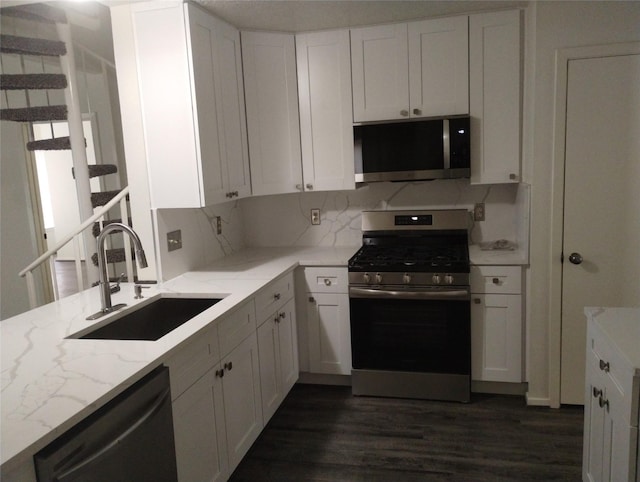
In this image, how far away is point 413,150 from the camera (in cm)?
317

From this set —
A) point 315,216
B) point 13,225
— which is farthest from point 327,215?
point 13,225

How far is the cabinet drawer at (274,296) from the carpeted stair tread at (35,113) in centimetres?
200

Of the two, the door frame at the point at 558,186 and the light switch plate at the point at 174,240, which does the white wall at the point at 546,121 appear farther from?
the light switch plate at the point at 174,240

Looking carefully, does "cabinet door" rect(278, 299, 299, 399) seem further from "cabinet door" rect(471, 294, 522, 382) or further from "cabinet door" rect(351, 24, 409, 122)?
"cabinet door" rect(351, 24, 409, 122)

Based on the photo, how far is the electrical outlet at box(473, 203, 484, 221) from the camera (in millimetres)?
3453

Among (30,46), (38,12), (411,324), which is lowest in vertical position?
(411,324)

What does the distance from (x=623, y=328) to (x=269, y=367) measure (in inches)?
67.3

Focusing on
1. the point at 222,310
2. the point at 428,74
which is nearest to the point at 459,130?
the point at 428,74

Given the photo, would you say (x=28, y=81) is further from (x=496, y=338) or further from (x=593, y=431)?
(x=593, y=431)

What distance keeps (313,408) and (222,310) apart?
130cm

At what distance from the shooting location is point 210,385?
201cm

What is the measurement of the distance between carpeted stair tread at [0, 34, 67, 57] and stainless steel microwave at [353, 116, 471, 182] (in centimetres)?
209

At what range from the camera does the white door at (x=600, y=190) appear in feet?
8.92

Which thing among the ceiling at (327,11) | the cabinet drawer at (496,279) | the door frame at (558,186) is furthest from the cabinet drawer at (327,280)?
the ceiling at (327,11)
